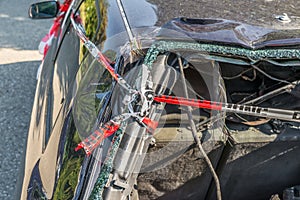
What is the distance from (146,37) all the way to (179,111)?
36cm

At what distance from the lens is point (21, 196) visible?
1.70 m

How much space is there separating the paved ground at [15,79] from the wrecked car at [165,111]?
49.2 inches

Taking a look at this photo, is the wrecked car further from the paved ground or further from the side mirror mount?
the paved ground

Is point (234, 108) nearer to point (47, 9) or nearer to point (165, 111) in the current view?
point (165, 111)

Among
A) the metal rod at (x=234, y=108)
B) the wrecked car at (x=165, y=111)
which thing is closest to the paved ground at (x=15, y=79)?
the wrecked car at (x=165, y=111)

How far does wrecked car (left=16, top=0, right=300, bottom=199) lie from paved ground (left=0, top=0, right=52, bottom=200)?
1.25 meters

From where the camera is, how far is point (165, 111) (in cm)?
167

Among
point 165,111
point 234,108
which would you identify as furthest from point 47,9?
point 234,108

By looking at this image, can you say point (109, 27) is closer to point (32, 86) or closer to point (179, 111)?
point (179, 111)

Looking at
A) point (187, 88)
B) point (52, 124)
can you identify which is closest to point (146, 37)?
point (187, 88)

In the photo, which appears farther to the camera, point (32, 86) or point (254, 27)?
point (32, 86)

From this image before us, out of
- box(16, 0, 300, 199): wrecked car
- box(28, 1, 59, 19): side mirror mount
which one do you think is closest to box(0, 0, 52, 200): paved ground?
box(28, 1, 59, 19): side mirror mount

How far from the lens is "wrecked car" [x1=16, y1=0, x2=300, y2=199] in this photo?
52.9 inches

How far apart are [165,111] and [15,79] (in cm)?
285
